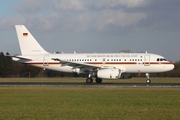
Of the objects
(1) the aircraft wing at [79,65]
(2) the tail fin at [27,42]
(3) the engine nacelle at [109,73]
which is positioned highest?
(2) the tail fin at [27,42]

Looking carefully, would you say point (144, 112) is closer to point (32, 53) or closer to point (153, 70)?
point (153, 70)

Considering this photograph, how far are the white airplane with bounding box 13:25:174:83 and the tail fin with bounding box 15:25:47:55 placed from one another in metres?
1.23

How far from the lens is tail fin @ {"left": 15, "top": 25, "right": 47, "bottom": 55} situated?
162 ft

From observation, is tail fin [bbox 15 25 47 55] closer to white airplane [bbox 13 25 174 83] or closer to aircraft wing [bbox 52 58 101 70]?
white airplane [bbox 13 25 174 83]

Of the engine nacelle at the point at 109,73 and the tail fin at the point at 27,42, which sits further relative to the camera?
the tail fin at the point at 27,42

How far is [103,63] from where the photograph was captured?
45219 mm

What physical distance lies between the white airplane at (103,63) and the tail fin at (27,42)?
123 cm

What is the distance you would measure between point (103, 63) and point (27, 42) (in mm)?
11218

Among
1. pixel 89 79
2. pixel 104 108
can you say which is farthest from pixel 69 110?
pixel 89 79

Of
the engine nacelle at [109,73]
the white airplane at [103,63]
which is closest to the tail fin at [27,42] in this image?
the white airplane at [103,63]

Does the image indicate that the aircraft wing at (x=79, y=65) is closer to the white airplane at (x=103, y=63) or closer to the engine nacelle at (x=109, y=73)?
the white airplane at (x=103, y=63)

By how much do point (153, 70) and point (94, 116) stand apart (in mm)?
30952

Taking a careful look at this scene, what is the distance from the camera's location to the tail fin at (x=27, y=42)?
162 ft

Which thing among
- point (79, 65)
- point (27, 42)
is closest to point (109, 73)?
point (79, 65)
